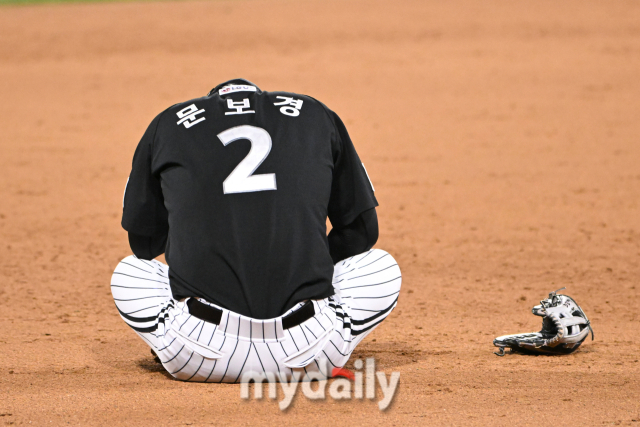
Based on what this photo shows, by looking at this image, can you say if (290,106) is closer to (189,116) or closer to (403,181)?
(189,116)

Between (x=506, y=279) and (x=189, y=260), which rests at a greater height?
(x=189, y=260)

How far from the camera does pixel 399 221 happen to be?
6.70 metres

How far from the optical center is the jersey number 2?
2.74m

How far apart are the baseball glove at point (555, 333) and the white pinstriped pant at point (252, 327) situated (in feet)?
2.37

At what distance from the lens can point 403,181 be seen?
798 centimetres

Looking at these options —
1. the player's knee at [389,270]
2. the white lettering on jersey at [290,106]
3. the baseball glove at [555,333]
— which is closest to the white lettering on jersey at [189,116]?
the white lettering on jersey at [290,106]

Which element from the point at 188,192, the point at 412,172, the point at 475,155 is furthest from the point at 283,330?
the point at 475,155

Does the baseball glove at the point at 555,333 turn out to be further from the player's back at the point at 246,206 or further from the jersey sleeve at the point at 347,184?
the player's back at the point at 246,206

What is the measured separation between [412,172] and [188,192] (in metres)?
5.67

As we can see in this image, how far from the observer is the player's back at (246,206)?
2.73m

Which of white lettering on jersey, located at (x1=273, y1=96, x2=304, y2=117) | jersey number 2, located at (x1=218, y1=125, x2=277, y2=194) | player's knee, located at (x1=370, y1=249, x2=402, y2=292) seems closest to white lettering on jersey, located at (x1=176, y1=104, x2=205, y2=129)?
jersey number 2, located at (x1=218, y1=125, x2=277, y2=194)

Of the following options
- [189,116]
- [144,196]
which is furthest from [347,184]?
[144,196]

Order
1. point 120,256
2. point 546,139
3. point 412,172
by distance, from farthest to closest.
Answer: point 546,139
point 412,172
point 120,256

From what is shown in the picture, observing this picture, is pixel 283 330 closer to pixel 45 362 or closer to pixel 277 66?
pixel 45 362
